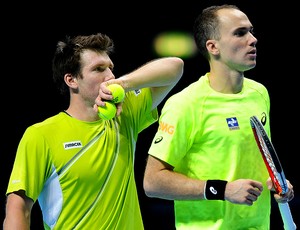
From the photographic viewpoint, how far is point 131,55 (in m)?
10.2

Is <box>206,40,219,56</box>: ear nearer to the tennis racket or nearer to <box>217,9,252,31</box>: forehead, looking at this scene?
<box>217,9,252,31</box>: forehead

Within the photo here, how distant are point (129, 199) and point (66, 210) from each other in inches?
16.6

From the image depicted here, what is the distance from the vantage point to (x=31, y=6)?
9430 millimetres

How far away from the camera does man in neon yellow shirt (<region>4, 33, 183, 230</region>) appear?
466cm

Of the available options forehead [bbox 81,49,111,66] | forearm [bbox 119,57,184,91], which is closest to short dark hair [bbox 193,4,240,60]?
forearm [bbox 119,57,184,91]

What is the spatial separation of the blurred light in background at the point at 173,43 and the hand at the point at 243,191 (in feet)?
21.1

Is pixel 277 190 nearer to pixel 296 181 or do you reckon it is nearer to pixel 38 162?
pixel 38 162

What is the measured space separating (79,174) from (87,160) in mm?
111

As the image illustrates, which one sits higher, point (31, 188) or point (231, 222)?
point (31, 188)

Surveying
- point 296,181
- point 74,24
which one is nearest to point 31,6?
A: point 74,24

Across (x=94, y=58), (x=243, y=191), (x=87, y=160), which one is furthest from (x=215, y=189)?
(x=94, y=58)

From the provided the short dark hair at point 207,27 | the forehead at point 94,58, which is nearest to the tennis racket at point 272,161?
the short dark hair at point 207,27

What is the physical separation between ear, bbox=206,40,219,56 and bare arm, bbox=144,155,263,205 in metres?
0.79

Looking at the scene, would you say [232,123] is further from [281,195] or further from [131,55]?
[131,55]
